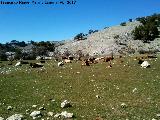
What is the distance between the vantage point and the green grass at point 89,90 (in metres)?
19.3

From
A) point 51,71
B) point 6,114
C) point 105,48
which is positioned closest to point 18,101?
point 6,114

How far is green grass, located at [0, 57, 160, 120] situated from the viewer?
63.4 ft

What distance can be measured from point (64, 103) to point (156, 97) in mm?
5674

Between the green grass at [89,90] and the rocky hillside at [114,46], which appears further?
the rocky hillside at [114,46]

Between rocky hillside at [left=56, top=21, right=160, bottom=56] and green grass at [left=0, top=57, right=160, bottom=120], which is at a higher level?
rocky hillside at [left=56, top=21, right=160, bottom=56]

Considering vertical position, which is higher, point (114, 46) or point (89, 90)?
point (114, 46)

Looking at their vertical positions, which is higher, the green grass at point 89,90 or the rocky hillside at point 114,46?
the rocky hillside at point 114,46

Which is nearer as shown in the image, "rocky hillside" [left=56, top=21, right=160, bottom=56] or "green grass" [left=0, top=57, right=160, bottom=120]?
"green grass" [left=0, top=57, right=160, bottom=120]

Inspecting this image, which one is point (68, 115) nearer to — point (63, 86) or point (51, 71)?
point (63, 86)

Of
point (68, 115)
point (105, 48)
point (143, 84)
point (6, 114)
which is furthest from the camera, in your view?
point (105, 48)

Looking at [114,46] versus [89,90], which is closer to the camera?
[89,90]

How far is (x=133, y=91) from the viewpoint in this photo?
944 inches

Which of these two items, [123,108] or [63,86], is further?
[63,86]

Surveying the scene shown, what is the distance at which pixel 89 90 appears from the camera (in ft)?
83.1
